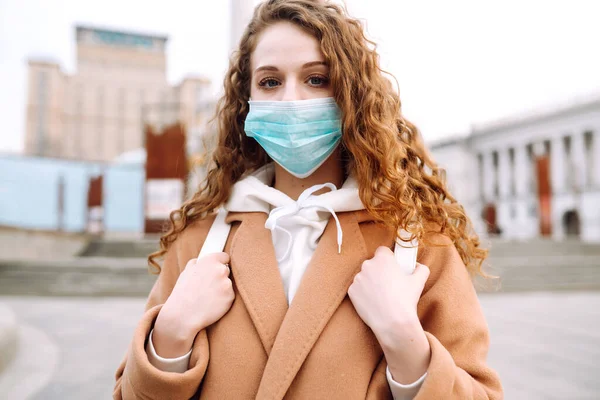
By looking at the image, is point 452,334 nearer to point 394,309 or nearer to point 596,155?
point 394,309

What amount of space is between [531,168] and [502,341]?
43516 mm

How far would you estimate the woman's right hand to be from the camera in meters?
1.22

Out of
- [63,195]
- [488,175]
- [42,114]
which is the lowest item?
[63,195]

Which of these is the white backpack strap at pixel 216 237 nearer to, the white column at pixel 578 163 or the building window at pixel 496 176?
the white column at pixel 578 163

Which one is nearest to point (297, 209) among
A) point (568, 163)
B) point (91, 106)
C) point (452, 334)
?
point (452, 334)

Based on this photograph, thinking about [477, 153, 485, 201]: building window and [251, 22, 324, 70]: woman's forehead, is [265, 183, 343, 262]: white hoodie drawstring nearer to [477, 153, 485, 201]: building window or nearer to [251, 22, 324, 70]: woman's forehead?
[251, 22, 324, 70]: woman's forehead

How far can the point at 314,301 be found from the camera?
1.24 m

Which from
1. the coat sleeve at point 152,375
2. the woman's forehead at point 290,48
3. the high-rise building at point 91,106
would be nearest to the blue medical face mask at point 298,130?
the woman's forehead at point 290,48

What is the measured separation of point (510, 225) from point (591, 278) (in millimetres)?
36471

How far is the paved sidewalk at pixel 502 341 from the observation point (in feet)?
12.5

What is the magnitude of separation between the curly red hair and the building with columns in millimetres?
33538

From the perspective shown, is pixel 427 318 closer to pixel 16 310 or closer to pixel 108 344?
pixel 108 344

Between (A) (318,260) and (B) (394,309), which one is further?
(A) (318,260)

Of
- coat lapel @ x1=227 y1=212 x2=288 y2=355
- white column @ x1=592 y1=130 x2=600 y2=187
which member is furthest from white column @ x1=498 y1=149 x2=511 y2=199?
coat lapel @ x1=227 y1=212 x2=288 y2=355
